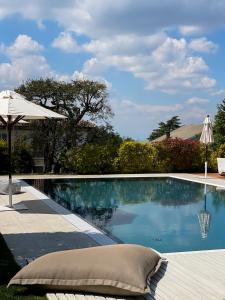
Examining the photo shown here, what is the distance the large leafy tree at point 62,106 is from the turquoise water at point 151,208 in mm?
4260

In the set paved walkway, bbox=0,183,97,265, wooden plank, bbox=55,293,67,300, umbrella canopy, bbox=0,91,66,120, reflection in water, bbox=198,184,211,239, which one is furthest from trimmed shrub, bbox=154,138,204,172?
wooden plank, bbox=55,293,67,300

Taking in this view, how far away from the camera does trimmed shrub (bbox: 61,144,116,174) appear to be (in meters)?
22.5

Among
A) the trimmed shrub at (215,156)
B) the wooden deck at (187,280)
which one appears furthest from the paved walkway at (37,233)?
the trimmed shrub at (215,156)

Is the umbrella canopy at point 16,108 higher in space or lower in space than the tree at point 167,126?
lower

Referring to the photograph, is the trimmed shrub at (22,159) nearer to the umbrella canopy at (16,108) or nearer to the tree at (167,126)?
the umbrella canopy at (16,108)

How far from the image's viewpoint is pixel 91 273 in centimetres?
515

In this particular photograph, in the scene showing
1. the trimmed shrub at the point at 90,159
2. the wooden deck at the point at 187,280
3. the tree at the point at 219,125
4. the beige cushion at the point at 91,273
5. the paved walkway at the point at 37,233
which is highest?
the tree at the point at 219,125

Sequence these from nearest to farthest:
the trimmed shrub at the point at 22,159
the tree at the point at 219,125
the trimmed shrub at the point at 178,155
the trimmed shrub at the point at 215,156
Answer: the trimmed shrub at the point at 22,159 → the trimmed shrub at the point at 178,155 → the trimmed shrub at the point at 215,156 → the tree at the point at 219,125

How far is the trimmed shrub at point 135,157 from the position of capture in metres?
23.1

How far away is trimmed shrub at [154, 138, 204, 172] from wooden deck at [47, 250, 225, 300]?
16726mm

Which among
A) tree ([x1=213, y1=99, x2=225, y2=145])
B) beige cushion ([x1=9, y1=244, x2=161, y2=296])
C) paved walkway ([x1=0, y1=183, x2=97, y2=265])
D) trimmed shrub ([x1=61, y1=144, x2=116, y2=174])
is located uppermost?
tree ([x1=213, y1=99, x2=225, y2=145])

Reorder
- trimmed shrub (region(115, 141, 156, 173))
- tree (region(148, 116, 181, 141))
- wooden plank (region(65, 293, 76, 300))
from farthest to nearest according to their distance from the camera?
tree (region(148, 116, 181, 141)) → trimmed shrub (region(115, 141, 156, 173)) → wooden plank (region(65, 293, 76, 300))

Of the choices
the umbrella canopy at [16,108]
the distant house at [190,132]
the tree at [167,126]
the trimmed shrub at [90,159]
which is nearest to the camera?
the umbrella canopy at [16,108]

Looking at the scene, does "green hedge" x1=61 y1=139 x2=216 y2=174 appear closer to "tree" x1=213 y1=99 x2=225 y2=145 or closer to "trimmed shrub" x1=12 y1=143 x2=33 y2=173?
"trimmed shrub" x1=12 y1=143 x2=33 y2=173
